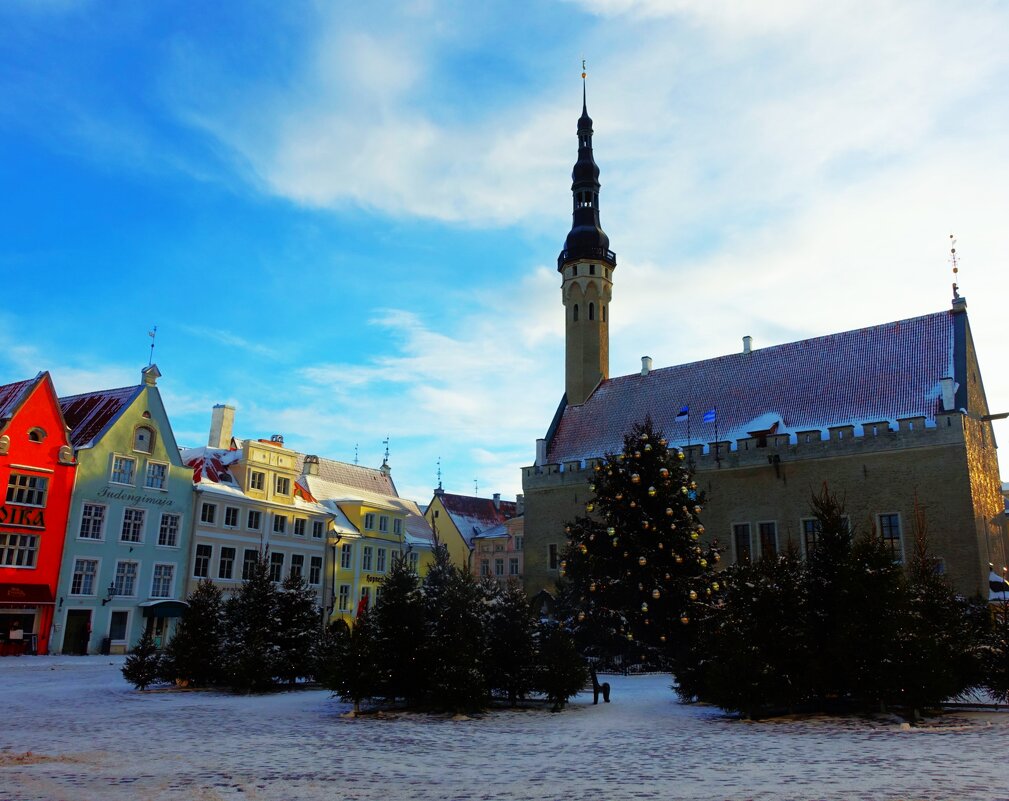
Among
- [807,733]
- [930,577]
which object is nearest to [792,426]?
[930,577]

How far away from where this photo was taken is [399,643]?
15.5m

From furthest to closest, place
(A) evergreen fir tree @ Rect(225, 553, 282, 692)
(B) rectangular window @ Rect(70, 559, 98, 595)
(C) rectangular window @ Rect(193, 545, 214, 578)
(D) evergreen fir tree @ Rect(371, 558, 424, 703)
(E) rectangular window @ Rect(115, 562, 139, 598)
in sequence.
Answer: (C) rectangular window @ Rect(193, 545, 214, 578) < (E) rectangular window @ Rect(115, 562, 139, 598) < (B) rectangular window @ Rect(70, 559, 98, 595) < (A) evergreen fir tree @ Rect(225, 553, 282, 692) < (D) evergreen fir tree @ Rect(371, 558, 424, 703)

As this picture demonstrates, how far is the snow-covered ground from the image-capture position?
7746mm

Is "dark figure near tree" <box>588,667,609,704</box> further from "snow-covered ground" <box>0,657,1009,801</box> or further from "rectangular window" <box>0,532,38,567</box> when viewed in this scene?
"rectangular window" <box>0,532,38,567</box>

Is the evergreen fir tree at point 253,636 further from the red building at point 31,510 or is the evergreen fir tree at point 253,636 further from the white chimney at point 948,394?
the white chimney at point 948,394

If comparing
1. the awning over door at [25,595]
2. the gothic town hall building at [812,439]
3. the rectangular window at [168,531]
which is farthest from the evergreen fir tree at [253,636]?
the rectangular window at [168,531]

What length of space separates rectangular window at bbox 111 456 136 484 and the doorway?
5554 mm

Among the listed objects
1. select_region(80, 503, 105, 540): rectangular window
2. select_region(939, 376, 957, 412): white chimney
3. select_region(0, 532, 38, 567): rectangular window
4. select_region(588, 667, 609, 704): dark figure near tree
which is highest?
select_region(939, 376, 957, 412): white chimney

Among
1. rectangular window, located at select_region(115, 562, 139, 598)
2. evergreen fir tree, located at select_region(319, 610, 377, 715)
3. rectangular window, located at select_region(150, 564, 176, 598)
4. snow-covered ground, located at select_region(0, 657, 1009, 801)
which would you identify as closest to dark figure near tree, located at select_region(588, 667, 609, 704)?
snow-covered ground, located at select_region(0, 657, 1009, 801)

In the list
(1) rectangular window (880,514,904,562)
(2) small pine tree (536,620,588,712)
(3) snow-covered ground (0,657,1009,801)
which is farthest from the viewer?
(1) rectangular window (880,514,904,562)

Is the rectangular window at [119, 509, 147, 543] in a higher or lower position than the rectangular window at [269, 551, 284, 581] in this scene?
higher

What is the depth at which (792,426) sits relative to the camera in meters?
36.6

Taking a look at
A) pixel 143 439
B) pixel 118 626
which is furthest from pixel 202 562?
pixel 143 439

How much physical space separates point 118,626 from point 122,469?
661 centimetres
